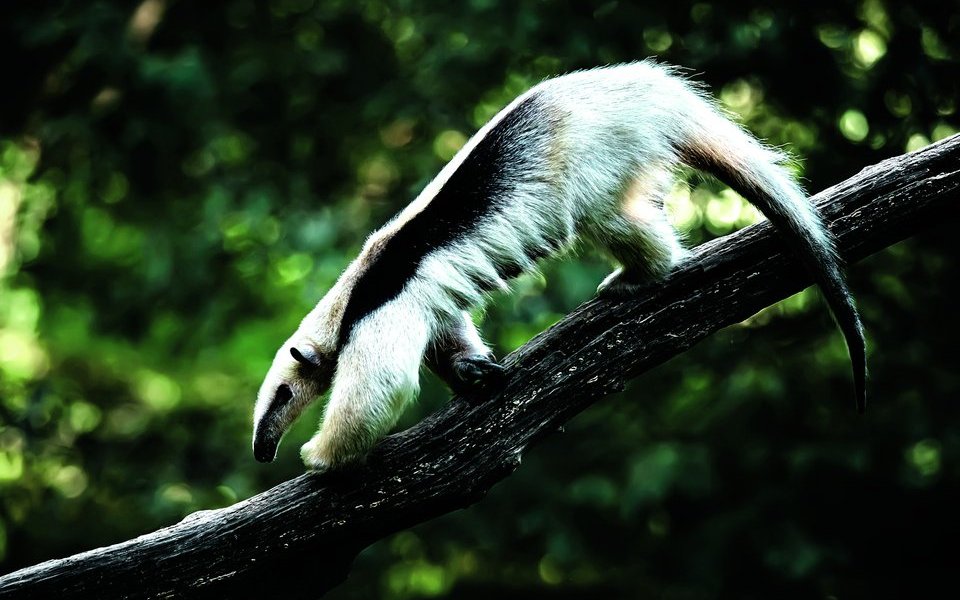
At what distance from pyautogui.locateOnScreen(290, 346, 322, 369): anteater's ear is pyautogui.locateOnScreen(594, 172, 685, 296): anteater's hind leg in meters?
1.26

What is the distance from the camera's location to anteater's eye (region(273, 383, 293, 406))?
448 centimetres

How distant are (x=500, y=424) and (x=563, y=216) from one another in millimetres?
843

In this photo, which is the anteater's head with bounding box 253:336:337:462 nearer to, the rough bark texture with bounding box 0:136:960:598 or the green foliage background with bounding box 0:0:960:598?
the rough bark texture with bounding box 0:136:960:598

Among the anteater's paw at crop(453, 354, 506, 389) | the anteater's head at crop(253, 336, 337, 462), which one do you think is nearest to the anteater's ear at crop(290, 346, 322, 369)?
the anteater's head at crop(253, 336, 337, 462)

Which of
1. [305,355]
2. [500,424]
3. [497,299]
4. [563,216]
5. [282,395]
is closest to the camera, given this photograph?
[500,424]

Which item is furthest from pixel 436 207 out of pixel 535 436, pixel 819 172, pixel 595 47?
pixel 819 172

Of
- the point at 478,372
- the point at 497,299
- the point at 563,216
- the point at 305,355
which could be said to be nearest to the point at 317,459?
the point at 305,355

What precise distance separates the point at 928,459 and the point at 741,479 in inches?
50.9

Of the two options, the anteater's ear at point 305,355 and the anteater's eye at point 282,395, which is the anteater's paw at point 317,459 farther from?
the anteater's eye at point 282,395

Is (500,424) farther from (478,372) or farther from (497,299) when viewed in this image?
(497,299)

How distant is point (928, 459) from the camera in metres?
7.02

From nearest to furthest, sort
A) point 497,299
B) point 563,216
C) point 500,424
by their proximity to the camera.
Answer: point 500,424 → point 563,216 → point 497,299

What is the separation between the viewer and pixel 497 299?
6.46 m

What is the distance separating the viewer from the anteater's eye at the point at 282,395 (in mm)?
4480
